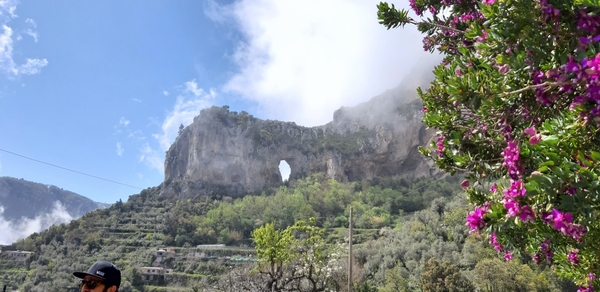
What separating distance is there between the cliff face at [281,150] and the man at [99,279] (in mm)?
79965

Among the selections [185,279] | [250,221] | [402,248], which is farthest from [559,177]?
[250,221]

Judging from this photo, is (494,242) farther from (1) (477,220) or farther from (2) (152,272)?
(2) (152,272)

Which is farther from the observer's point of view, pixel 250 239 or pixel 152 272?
pixel 250 239

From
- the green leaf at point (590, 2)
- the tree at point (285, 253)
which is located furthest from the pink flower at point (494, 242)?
the tree at point (285, 253)

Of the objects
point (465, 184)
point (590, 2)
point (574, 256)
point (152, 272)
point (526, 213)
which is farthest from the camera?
point (152, 272)

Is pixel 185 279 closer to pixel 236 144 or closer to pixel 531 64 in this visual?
pixel 531 64

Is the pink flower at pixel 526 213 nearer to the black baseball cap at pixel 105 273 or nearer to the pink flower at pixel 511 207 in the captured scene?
the pink flower at pixel 511 207

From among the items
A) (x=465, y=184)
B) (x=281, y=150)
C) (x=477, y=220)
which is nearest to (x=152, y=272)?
(x=465, y=184)

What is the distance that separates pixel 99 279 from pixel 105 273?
0.06 m

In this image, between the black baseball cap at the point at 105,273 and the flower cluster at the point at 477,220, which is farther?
the black baseball cap at the point at 105,273

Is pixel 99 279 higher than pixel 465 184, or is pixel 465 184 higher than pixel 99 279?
pixel 465 184

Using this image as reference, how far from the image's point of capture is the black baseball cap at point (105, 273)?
2.24 metres

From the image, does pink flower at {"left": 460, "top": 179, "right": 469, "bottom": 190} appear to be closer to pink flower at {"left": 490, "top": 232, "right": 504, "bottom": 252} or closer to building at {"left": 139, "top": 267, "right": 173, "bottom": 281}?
pink flower at {"left": 490, "top": 232, "right": 504, "bottom": 252}

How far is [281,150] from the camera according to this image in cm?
9231
